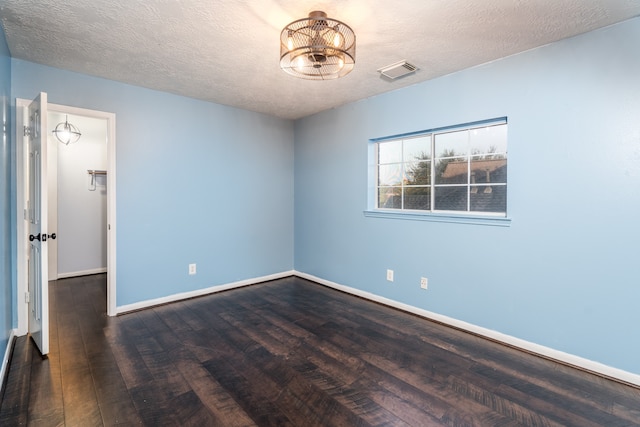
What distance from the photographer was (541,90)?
8.20 ft

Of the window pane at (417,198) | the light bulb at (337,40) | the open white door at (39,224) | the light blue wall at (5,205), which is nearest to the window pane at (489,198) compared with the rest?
the window pane at (417,198)

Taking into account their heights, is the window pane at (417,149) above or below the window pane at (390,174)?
above

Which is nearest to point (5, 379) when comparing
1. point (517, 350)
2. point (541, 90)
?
point (517, 350)

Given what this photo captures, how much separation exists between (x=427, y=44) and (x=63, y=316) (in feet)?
14.2

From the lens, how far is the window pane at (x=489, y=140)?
111 inches

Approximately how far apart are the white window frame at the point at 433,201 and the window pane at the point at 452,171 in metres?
0.03

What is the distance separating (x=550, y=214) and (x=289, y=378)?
7.65 ft

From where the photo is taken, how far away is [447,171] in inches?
126

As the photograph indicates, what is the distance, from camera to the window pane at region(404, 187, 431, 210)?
3.38 m

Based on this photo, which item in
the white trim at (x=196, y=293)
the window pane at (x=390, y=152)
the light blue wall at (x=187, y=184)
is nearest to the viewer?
the light blue wall at (x=187, y=184)

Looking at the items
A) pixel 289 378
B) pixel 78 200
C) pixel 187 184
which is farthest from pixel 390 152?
pixel 78 200

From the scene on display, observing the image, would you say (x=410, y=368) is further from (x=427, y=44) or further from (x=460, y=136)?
(x=427, y=44)

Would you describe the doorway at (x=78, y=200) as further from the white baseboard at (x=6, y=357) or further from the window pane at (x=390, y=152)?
the window pane at (x=390, y=152)

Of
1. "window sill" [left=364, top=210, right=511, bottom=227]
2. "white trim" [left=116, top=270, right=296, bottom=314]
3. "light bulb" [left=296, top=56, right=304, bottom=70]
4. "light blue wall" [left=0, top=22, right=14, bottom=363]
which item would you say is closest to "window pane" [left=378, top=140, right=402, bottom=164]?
"window sill" [left=364, top=210, right=511, bottom=227]
